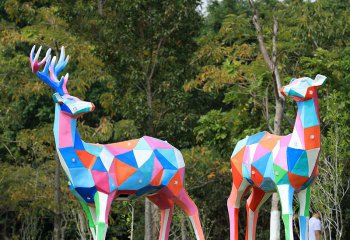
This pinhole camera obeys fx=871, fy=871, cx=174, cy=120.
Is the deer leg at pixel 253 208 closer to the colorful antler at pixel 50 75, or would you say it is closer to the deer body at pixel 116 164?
the deer body at pixel 116 164

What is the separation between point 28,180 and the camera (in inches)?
797

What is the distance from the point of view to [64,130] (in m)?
12.8

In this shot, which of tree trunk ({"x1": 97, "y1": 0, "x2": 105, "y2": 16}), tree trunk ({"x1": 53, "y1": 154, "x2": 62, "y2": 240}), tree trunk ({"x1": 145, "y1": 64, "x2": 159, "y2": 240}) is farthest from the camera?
tree trunk ({"x1": 97, "y1": 0, "x2": 105, "y2": 16})

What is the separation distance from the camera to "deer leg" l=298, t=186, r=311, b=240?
512 inches

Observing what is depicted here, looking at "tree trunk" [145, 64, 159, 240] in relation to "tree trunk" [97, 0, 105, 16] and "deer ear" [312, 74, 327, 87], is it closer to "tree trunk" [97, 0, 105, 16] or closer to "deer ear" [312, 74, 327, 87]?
"tree trunk" [97, 0, 105, 16]

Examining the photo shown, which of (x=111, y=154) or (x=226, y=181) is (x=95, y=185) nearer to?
(x=111, y=154)

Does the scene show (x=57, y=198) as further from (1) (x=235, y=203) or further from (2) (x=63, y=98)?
(2) (x=63, y=98)

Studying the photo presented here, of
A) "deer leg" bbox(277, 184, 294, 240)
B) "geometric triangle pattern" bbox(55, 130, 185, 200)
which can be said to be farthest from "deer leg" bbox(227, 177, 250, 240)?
"deer leg" bbox(277, 184, 294, 240)

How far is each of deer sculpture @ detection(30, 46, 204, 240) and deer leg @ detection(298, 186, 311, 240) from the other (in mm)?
1770

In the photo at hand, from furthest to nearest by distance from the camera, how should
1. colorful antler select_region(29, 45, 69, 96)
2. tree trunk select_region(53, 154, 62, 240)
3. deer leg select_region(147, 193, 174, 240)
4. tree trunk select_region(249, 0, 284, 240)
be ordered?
tree trunk select_region(53, 154, 62, 240)
tree trunk select_region(249, 0, 284, 240)
deer leg select_region(147, 193, 174, 240)
colorful antler select_region(29, 45, 69, 96)

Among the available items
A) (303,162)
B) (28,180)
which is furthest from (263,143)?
(28,180)

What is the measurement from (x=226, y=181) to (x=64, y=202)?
493 centimetres

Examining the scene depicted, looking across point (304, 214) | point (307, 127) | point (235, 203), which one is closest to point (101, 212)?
point (235, 203)

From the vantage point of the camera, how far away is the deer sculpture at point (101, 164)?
41.8 feet
